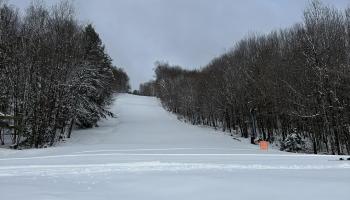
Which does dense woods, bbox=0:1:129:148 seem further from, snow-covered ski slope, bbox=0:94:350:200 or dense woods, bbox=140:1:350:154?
dense woods, bbox=140:1:350:154

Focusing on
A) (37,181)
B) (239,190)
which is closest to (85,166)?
(37,181)

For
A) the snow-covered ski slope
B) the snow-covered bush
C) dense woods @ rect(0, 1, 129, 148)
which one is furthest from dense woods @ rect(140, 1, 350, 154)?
dense woods @ rect(0, 1, 129, 148)

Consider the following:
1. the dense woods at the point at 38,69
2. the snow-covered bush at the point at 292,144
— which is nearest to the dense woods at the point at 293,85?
the snow-covered bush at the point at 292,144

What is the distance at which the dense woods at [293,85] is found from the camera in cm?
3020

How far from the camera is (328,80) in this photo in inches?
1173

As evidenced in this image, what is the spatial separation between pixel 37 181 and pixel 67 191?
2.17 metres

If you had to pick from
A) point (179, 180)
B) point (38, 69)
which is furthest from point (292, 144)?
point (179, 180)

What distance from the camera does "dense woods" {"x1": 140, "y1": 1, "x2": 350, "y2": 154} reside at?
30.2 metres

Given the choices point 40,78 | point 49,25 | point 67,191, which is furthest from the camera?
point 49,25

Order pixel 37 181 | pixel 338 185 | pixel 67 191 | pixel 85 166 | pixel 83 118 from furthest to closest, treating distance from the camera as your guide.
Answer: pixel 83 118 → pixel 85 166 → pixel 37 181 → pixel 338 185 → pixel 67 191

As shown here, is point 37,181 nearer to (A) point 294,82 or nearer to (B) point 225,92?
(A) point 294,82

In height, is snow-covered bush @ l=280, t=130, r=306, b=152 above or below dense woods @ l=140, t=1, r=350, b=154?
below

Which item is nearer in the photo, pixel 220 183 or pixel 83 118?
pixel 220 183

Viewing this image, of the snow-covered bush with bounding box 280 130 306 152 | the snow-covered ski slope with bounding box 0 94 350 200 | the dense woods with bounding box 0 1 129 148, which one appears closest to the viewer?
the snow-covered ski slope with bounding box 0 94 350 200
